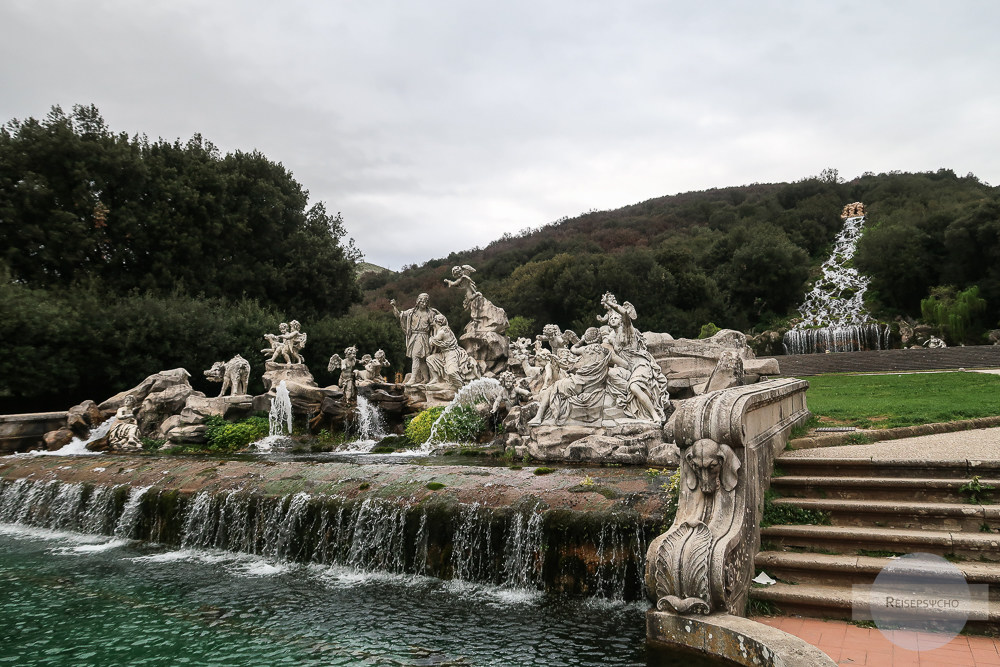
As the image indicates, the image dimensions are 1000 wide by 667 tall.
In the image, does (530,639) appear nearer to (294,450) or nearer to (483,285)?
(294,450)

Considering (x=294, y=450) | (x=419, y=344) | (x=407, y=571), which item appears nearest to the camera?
(x=407, y=571)

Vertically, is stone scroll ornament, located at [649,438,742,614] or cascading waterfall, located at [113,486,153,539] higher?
stone scroll ornament, located at [649,438,742,614]

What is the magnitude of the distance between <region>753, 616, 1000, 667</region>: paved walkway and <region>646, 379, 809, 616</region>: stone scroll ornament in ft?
1.63

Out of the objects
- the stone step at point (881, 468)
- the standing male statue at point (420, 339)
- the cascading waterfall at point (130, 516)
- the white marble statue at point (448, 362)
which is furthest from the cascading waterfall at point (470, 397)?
the stone step at point (881, 468)

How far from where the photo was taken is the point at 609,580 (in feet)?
19.2

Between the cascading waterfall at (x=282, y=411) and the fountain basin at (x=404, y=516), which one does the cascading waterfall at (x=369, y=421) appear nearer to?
the cascading waterfall at (x=282, y=411)

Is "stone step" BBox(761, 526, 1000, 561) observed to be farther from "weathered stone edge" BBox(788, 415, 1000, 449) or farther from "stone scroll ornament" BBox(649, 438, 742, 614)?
"weathered stone edge" BBox(788, 415, 1000, 449)

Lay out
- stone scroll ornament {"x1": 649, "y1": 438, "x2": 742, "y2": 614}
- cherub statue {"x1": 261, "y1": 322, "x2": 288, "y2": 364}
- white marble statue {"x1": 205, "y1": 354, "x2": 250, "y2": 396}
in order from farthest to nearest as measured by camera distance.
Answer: cherub statue {"x1": 261, "y1": 322, "x2": 288, "y2": 364} < white marble statue {"x1": 205, "y1": 354, "x2": 250, "y2": 396} < stone scroll ornament {"x1": 649, "y1": 438, "x2": 742, "y2": 614}

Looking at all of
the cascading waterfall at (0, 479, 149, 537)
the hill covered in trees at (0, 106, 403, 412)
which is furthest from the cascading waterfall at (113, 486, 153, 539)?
the hill covered in trees at (0, 106, 403, 412)

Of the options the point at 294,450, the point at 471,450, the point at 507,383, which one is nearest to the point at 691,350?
the point at 507,383

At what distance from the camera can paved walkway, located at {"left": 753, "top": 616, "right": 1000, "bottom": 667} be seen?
11.5 feet

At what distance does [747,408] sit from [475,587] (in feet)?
11.0

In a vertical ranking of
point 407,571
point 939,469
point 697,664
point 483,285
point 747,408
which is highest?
point 483,285

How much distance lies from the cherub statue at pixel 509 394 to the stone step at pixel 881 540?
27.1ft
